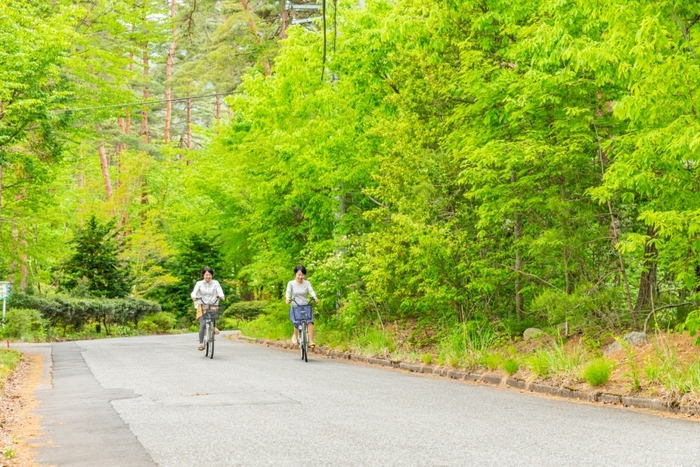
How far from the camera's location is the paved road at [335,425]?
6.76 m

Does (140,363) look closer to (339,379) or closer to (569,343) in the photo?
(339,379)

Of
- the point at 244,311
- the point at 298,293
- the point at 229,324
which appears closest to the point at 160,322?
the point at 229,324

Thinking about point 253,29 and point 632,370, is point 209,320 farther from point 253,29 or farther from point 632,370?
point 253,29

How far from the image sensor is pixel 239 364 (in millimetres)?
17016

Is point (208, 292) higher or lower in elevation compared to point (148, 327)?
higher

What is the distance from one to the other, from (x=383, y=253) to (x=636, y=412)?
7990 mm

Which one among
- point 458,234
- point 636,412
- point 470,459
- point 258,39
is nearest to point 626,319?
point 458,234

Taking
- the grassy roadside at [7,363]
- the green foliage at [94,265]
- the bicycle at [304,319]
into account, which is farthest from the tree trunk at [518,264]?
the green foliage at [94,265]

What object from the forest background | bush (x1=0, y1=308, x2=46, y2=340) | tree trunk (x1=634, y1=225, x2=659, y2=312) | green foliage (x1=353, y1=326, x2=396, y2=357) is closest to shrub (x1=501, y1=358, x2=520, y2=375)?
the forest background

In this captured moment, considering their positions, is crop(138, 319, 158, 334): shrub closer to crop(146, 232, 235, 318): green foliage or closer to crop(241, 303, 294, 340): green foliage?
crop(146, 232, 235, 318): green foliage

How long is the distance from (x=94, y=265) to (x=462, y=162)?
92.2 feet

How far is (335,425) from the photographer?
8469 millimetres

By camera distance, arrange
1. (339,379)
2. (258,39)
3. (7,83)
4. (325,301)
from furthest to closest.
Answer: (258,39)
(325,301)
(7,83)
(339,379)

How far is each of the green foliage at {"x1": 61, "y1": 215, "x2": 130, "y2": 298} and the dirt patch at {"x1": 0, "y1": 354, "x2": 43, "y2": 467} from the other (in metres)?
22.9
